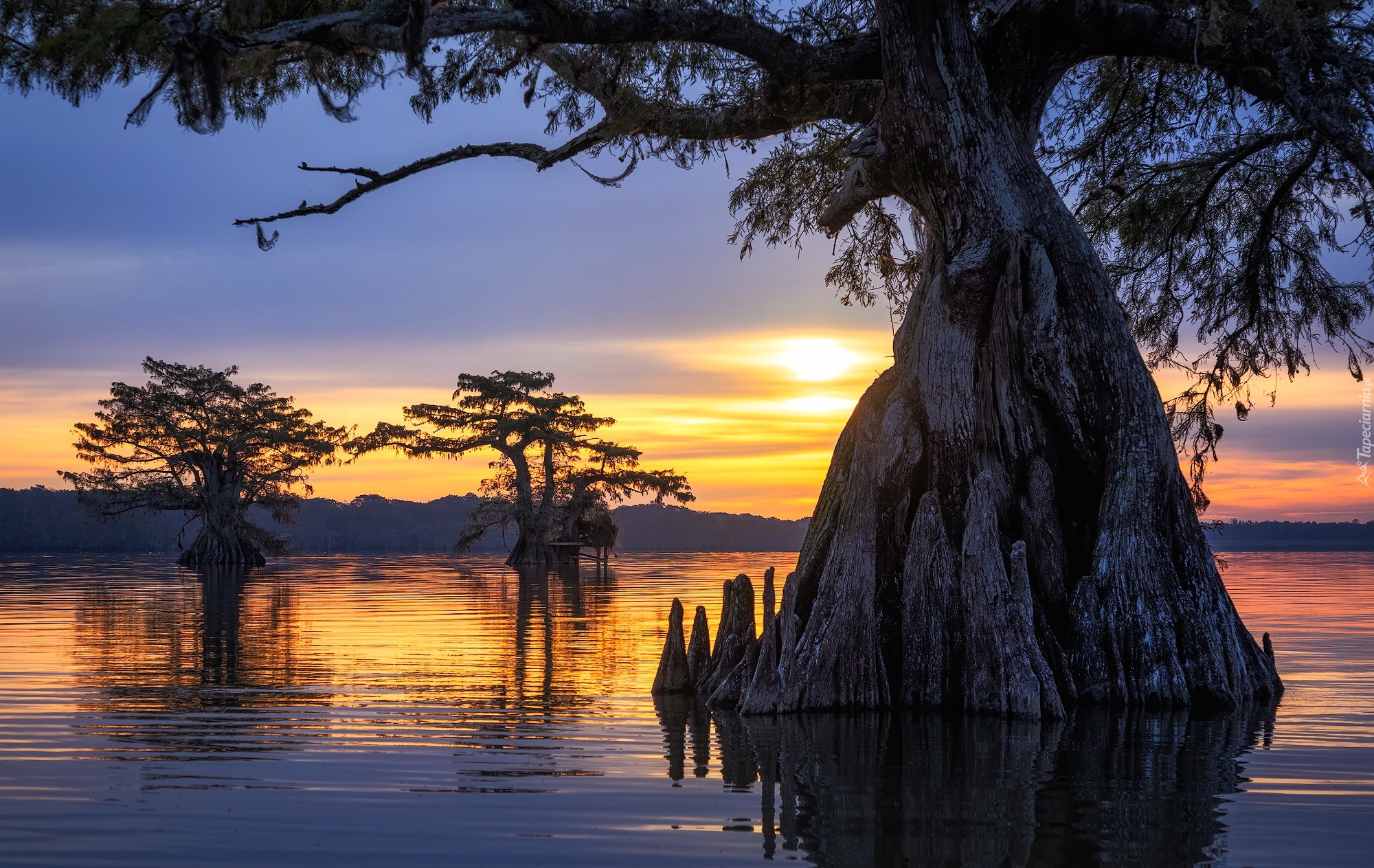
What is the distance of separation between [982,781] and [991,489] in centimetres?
316

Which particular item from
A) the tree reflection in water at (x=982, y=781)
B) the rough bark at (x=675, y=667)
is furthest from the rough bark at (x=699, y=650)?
the tree reflection in water at (x=982, y=781)

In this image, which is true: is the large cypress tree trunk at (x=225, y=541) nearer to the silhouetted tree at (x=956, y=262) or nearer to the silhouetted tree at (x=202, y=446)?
Result: the silhouetted tree at (x=202, y=446)

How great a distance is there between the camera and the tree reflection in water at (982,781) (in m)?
4.38

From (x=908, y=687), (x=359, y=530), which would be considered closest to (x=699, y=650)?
(x=908, y=687)

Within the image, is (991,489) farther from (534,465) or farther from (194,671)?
(534,465)

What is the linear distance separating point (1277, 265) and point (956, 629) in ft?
24.7

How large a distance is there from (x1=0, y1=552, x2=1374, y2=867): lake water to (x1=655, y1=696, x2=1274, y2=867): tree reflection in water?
2 centimetres

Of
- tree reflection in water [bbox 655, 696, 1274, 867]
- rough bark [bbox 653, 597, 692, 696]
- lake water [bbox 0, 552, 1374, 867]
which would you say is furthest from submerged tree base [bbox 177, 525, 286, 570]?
tree reflection in water [bbox 655, 696, 1274, 867]

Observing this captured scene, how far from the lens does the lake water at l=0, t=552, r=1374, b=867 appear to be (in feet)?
14.3

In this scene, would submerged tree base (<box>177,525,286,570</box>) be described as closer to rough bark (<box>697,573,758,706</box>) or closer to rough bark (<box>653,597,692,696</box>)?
rough bark (<box>653,597,692,696</box>)

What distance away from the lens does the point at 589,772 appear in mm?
5742

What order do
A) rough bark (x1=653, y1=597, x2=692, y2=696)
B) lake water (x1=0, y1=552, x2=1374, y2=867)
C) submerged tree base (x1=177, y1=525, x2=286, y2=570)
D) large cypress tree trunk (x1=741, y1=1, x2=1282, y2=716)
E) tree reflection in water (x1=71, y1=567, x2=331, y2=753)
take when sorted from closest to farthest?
1. lake water (x1=0, y1=552, x2=1374, y2=867)
2. tree reflection in water (x1=71, y1=567, x2=331, y2=753)
3. large cypress tree trunk (x1=741, y1=1, x2=1282, y2=716)
4. rough bark (x1=653, y1=597, x2=692, y2=696)
5. submerged tree base (x1=177, y1=525, x2=286, y2=570)

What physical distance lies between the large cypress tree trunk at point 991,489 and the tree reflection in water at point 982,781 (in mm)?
417

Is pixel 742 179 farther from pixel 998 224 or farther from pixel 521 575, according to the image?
pixel 521 575
